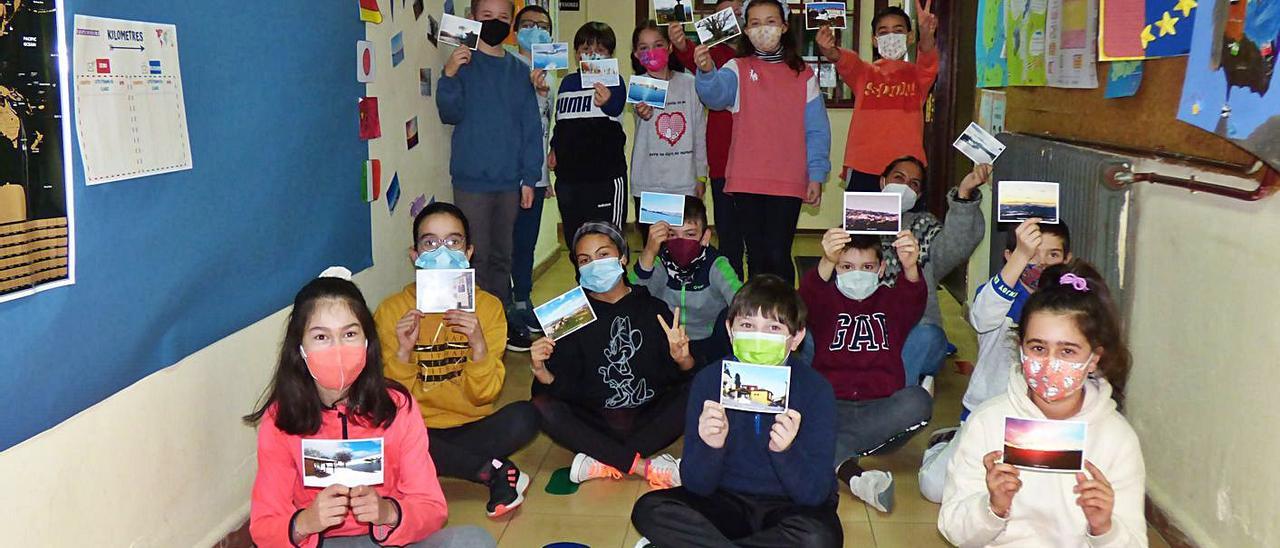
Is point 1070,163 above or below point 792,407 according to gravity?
above

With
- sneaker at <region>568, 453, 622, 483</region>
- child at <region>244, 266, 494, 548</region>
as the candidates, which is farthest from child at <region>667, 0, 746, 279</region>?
child at <region>244, 266, 494, 548</region>

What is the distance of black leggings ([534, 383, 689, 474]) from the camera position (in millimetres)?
3775

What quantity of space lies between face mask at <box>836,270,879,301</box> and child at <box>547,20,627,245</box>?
2.02 meters

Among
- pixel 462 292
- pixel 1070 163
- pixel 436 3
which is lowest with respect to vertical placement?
pixel 462 292

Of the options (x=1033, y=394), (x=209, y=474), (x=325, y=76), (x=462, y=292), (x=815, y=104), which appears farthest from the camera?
(x=815, y=104)

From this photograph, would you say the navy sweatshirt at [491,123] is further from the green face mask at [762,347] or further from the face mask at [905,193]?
the green face mask at [762,347]

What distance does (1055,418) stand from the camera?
242 centimetres

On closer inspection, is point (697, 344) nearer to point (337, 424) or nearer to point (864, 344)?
point (864, 344)

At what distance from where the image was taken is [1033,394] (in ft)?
7.93

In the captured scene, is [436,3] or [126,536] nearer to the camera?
[126,536]

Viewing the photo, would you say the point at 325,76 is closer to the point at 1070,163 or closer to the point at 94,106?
the point at 94,106

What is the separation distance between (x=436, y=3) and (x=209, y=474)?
9.47 feet

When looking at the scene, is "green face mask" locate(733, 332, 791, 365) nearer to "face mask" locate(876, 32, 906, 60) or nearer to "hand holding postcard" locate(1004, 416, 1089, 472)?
"hand holding postcard" locate(1004, 416, 1089, 472)

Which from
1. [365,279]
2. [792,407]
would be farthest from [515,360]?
[792,407]
